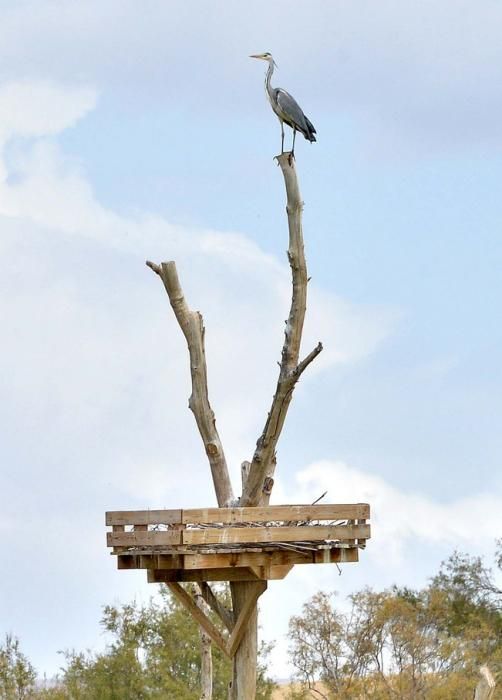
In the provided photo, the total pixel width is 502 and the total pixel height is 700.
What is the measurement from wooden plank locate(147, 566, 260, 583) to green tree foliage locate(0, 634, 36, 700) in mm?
13315

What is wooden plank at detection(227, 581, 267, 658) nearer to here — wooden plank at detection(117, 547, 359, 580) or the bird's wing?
wooden plank at detection(117, 547, 359, 580)

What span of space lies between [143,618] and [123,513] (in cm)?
1360

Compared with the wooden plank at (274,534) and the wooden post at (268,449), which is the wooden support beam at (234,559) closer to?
the wooden plank at (274,534)

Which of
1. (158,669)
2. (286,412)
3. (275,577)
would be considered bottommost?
(275,577)

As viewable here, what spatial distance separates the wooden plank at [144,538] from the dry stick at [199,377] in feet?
5.13

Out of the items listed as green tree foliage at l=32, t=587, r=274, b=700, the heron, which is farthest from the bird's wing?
green tree foliage at l=32, t=587, r=274, b=700

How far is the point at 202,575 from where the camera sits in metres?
13.5

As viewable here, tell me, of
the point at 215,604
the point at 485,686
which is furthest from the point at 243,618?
the point at 485,686

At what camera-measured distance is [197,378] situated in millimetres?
14641

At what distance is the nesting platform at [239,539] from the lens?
12766 mm

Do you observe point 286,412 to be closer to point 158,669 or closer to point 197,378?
point 197,378

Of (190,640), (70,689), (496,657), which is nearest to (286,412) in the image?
(190,640)

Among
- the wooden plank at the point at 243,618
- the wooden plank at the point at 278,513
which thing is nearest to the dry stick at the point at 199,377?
the wooden plank at the point at 243,618

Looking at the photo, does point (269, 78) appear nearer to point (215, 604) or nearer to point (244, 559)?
point (244, 559)
